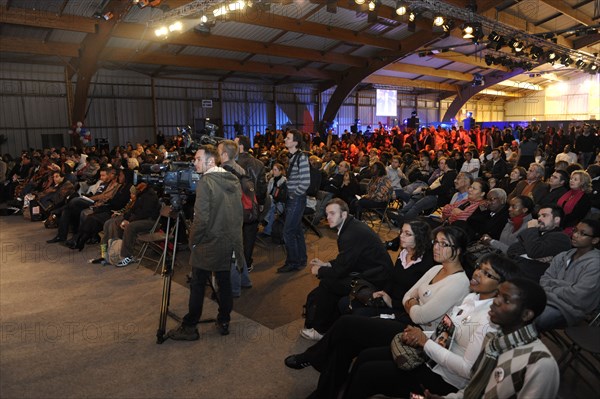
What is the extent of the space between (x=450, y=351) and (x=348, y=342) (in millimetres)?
608

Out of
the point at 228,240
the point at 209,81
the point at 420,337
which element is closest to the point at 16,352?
the point at 228,240

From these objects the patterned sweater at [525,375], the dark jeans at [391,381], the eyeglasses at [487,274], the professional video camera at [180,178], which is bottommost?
the dark jeans at [391,381]

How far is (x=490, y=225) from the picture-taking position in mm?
4348

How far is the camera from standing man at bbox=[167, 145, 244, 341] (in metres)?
3.21

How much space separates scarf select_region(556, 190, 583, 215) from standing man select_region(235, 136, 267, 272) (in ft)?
10.8

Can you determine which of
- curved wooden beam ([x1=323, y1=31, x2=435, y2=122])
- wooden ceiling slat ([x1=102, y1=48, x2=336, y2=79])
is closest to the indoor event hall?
wooden ceiling slat ([x1=102, y1=48, x2=336, y2=79])

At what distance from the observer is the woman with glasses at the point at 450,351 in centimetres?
203

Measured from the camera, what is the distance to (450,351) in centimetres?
209

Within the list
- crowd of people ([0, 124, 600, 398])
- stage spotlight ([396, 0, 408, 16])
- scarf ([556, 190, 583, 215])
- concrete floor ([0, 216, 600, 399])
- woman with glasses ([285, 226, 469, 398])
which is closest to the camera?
crowd of people ([0, 124, 600, 398])

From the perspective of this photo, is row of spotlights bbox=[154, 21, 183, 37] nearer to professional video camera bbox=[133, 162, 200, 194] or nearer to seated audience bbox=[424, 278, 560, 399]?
professional video camera bbox=[133, 162, 200, 194]

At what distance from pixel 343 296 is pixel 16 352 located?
252 centimetres

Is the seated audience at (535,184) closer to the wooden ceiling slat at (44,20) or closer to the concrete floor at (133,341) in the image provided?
the concrete floor at (133,341)

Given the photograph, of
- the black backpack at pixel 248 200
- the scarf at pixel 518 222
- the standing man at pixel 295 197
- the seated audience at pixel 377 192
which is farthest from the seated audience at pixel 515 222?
the seated audience at pixel 377 192

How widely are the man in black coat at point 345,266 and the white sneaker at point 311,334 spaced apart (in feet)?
0.12
